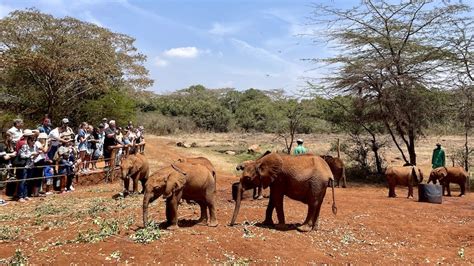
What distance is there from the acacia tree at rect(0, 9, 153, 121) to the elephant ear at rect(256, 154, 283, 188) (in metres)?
14.2

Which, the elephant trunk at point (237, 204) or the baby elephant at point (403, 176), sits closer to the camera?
the elephant trunk at point (237, 204)

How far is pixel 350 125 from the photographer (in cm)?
2497

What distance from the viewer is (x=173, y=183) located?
27.0 ft

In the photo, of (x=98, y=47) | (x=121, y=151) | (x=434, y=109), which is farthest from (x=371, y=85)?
(x=98, y=47)

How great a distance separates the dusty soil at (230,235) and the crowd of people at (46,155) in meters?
0.69

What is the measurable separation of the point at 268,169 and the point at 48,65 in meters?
14.9

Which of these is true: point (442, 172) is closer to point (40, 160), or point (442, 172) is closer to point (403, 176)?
point (403, 176)

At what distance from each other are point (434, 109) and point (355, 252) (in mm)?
14606

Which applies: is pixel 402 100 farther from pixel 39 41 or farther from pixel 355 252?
pixel 39 41

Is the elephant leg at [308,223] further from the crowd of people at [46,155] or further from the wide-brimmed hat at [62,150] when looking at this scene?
the wide-brimmed hat at [62,150]

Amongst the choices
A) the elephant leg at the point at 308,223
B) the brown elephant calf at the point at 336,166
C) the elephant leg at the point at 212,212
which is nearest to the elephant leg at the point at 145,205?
the elephant leg at the point at 212,212

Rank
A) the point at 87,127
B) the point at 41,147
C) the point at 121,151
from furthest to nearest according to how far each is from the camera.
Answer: the point at 121,151, the point at 87,127, the point at 41,147

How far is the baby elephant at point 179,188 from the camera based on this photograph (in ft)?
26.7

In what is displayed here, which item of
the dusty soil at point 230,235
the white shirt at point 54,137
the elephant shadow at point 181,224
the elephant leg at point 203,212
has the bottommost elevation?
the dusty soil at point 230,235
